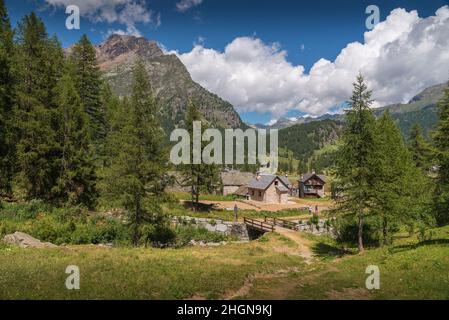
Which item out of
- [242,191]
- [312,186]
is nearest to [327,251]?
[242,191]

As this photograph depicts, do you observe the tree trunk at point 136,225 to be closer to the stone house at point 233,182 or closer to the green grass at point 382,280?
the green grass at point 382,280

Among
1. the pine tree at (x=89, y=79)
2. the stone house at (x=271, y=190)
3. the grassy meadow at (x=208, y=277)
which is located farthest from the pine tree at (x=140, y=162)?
the stone house at (x=271, y=190)

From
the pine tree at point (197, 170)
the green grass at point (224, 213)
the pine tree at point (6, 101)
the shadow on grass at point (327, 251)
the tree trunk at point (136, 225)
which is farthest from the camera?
the pine tree at point (197, 170)

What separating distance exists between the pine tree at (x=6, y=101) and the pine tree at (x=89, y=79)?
13960 millimetres

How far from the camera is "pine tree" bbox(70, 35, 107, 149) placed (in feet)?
170

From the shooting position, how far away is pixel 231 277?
19.5 meters

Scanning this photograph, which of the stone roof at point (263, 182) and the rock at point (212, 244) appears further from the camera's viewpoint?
the stone roof at point (263, 182)

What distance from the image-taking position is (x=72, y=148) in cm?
3641

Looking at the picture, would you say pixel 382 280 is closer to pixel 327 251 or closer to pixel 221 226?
pixel 327 251

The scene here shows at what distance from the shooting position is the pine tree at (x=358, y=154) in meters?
27.2

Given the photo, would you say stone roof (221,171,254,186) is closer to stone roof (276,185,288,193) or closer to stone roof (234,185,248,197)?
stone roof (234,185,248,197)

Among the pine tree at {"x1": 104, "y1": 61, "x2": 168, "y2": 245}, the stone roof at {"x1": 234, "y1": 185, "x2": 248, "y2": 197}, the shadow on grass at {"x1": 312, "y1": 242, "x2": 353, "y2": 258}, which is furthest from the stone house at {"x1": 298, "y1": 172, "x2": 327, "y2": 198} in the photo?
the pine tree at {"x1": 104, "y1": 61, "x2": 168, "y2": 245}

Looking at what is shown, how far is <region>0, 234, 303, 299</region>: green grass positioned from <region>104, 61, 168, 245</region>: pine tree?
15.7 feet
